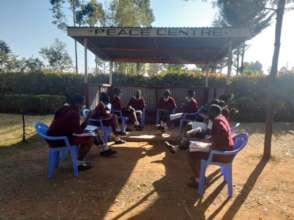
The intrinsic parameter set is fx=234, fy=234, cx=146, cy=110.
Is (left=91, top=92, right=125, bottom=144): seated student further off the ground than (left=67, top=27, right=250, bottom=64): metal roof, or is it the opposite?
(left=67, top=27, right=250, bottom=64): metal roof

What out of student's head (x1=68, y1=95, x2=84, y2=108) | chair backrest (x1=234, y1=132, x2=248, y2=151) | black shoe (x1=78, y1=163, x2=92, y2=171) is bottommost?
black shoe (x1=78, y1=163, x2=92, y2=171)

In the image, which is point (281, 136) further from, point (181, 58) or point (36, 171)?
point (36, 171)

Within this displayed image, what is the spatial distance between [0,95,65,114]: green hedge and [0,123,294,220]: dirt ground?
6.05 metres

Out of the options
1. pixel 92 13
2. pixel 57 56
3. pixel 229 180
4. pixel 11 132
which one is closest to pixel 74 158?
pixel 229 180

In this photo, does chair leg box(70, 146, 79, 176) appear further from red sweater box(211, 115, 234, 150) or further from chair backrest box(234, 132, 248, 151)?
chair backrest box(234, 132, 248, 151)

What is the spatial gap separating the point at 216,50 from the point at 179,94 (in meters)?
2.08

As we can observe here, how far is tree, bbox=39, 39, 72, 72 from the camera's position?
31.0 metres

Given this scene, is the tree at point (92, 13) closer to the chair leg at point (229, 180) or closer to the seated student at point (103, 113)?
the seated student at point (103, 113)

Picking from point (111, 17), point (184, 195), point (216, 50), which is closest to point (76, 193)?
point (184, 195)

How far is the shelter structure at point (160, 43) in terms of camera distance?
19.8 feet

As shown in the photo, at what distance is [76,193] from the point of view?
3.25 meters

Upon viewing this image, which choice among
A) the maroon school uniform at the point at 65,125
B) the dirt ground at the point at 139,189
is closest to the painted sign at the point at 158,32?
the dirt ground at the point at 139,189

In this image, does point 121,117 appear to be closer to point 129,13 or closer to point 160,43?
point 160,43

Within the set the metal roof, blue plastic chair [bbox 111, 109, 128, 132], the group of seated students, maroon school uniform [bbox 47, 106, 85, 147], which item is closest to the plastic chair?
the group of seated students
